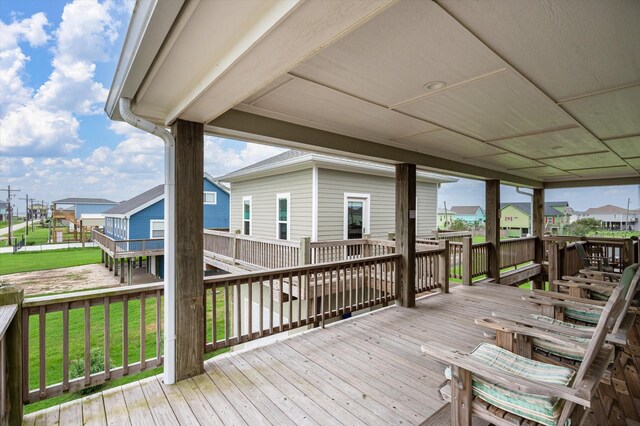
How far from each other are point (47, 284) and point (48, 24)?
6.55 meters

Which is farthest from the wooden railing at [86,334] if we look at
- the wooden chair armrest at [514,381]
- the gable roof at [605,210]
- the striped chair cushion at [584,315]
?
the gable roof at [605,210]

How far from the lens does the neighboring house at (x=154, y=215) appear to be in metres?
13.8

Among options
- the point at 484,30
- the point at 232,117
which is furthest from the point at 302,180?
the point at 484,30

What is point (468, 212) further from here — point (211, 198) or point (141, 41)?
point (141, 41)

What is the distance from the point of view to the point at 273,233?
28.1 ft

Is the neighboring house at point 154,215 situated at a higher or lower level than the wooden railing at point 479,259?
higher

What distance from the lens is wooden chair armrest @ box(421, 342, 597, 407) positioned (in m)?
1.30

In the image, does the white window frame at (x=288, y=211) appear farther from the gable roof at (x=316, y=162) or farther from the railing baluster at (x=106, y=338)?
the railing baluster at (x=106, y=338)

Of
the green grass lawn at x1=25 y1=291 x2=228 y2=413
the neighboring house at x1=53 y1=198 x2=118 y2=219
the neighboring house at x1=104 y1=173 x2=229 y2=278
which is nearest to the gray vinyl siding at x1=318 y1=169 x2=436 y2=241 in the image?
the green grass lawn at x1=25 y1=291 x2=228 y2=413

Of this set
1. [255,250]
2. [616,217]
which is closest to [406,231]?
[255,250]

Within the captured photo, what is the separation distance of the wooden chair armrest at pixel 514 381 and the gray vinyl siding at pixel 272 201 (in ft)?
18.8

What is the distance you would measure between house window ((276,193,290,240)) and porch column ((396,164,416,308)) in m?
3.73

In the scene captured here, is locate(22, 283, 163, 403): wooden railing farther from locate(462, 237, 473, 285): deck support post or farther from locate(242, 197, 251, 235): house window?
locate(242, 197, 251, 235): house window

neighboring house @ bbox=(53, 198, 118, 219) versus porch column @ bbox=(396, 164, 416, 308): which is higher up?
neighboring house @ bbox=(53, 198, 118, 219)
